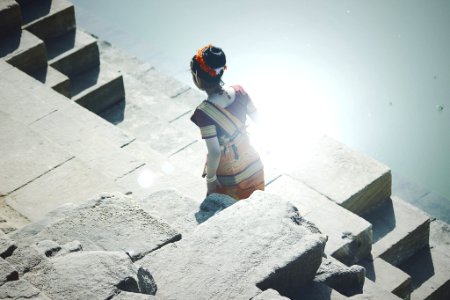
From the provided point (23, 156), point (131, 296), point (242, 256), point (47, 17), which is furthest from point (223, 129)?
point (47, 17)

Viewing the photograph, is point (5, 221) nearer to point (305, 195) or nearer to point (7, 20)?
point (305, 195)

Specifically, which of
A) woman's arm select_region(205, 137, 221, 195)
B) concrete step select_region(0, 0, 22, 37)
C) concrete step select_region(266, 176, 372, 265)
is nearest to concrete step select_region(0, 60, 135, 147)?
concrete step select_region(0, 0, 22, 37)

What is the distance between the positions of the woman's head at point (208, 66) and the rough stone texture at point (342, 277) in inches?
57.4

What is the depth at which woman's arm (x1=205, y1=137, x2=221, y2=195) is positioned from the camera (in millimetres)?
4270

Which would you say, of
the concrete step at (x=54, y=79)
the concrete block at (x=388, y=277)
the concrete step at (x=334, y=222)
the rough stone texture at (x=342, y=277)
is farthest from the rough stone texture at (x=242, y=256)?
the concrete step at (x=54, y=79)

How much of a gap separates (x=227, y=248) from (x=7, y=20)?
5034 millimetres

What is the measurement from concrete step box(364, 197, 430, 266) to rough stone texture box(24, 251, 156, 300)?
3056 millimetres

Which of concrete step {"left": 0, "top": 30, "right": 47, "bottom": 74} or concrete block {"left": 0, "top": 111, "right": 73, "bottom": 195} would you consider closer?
concrete block {"left": 0, "top": 111, "right": 73, "bottom": 195}

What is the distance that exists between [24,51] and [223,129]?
376 cm

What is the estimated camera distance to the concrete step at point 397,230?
571 centimetres

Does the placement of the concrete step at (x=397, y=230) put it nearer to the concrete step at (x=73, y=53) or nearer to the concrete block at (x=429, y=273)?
the concrete block at (x=429, y=273)

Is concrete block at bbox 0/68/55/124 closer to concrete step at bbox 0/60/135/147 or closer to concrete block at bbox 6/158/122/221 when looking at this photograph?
concrete step at bbox 0/60/135/147

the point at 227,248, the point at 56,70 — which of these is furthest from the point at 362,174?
the point at 56,70

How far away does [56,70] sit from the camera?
7355 millimetres
